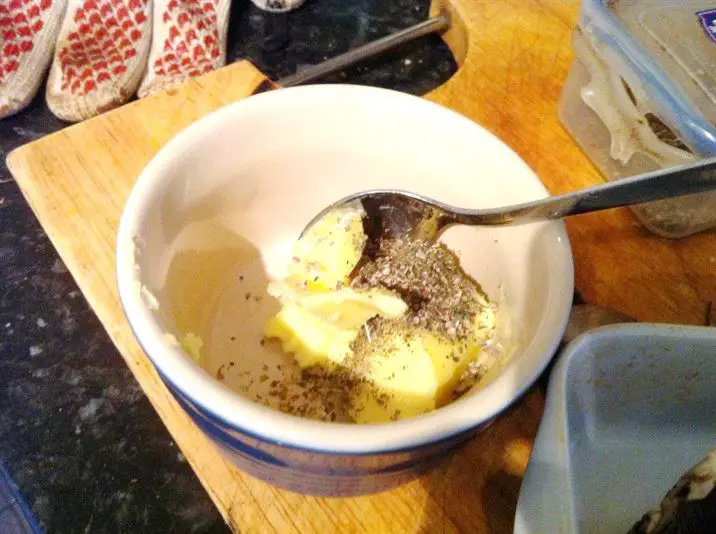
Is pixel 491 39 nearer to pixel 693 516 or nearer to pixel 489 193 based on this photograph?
pixel 489 193

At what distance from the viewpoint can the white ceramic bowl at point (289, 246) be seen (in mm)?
319

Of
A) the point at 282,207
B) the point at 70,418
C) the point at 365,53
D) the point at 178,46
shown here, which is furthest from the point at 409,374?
the point at 178,46

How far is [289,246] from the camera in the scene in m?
0.53

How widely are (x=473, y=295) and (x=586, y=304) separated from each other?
0.10 meters

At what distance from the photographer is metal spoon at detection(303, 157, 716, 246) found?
34 cm

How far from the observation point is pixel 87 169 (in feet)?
1.81

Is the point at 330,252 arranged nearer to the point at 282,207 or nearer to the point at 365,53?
the point at 282,207

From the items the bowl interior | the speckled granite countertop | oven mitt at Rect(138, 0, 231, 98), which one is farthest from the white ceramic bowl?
oven mitt at Rect(138, 0, 231, 98)

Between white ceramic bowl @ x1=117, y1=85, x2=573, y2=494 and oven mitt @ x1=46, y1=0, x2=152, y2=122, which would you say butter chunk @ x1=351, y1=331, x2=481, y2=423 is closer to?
white ceramic bowl @ x1=117, y1=85, x2=573, y2=494

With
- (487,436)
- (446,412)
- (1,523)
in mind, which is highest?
(446,412)

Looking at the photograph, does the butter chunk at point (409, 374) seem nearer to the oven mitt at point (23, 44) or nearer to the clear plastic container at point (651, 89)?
the clear plastic container at point (651, 89)

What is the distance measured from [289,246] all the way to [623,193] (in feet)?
0.89

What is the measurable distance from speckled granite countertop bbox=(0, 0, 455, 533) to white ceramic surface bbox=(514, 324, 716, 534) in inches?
11.0

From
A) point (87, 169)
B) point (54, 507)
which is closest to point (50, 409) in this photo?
point (54, 507)
